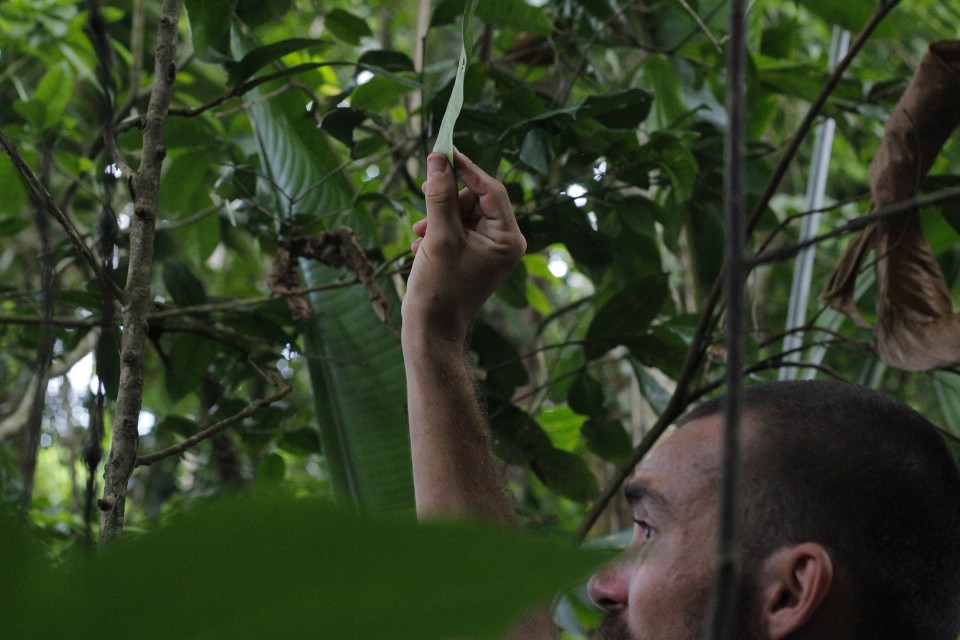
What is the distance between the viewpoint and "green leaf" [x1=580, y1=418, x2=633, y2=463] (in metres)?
1.73

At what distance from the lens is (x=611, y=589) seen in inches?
43.3

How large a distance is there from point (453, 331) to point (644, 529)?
1.01ft

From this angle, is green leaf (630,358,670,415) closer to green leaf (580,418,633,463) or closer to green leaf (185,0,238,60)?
green leaf (580,418,633,463)

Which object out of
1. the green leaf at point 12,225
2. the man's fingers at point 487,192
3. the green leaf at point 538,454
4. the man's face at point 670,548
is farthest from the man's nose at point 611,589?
the green leaf at point 12,225

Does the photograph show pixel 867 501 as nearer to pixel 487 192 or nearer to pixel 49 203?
pixel 487 192

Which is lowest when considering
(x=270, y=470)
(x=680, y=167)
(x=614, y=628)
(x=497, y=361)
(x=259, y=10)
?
(x=614, y=628)

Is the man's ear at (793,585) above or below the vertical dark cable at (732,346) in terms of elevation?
below

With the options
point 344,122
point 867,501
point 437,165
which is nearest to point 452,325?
point 437,165

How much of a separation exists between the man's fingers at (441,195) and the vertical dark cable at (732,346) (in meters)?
0.62

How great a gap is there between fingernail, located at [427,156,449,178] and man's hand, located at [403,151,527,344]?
0.01 meters

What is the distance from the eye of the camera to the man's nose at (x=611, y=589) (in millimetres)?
1092

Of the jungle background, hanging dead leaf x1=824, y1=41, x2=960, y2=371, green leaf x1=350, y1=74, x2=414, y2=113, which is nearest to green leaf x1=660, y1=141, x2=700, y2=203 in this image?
the jungle background

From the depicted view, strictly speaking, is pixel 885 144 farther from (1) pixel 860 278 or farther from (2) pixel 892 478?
(2) pixel 892 478

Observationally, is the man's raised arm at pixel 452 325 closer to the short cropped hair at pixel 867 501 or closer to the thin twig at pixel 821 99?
the short cropped hair at pixel 867 501
